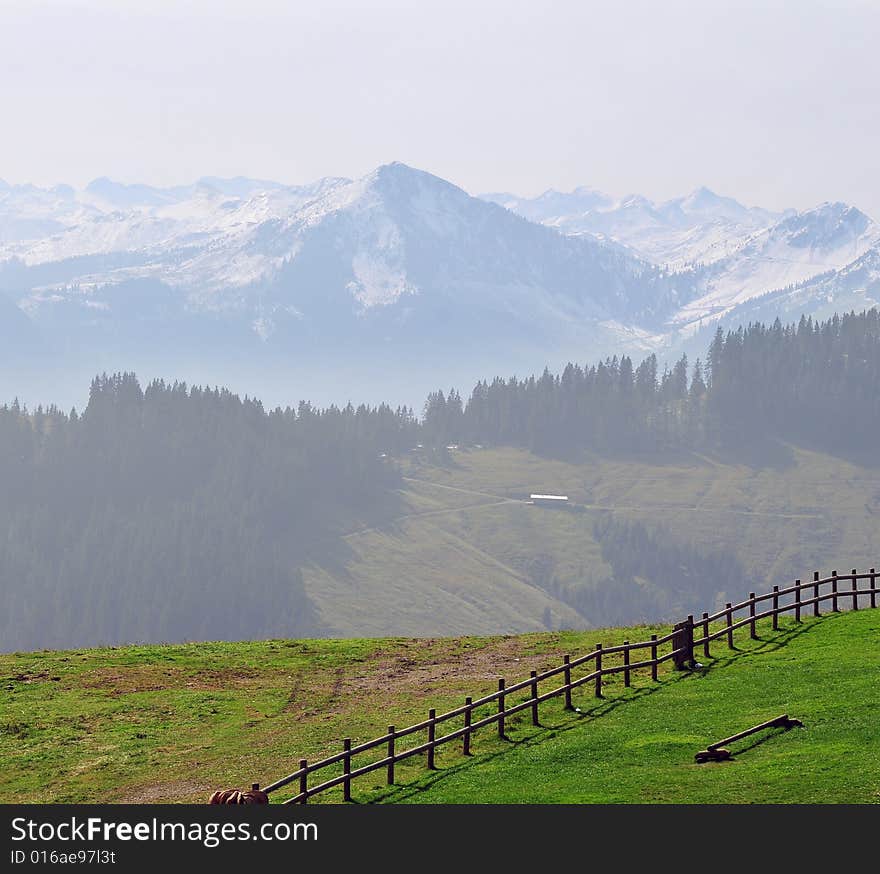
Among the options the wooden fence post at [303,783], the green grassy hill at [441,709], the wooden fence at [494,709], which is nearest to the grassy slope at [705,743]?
the green grassy hill at [441,709]

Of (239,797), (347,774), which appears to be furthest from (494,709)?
(239,797)

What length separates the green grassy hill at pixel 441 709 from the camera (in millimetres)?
36969

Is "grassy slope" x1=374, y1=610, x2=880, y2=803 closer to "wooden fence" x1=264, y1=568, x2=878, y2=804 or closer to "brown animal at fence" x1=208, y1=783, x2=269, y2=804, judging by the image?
"wooden fence" x1=264, y1=568, x2=878, y2=804

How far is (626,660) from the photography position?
1921 inches

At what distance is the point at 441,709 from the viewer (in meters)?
48.9

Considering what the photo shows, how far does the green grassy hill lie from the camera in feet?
121

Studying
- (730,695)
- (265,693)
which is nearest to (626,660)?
(730,695)

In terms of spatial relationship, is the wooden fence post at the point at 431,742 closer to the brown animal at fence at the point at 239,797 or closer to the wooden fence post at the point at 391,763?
the wooden fence post at the point at 391,763

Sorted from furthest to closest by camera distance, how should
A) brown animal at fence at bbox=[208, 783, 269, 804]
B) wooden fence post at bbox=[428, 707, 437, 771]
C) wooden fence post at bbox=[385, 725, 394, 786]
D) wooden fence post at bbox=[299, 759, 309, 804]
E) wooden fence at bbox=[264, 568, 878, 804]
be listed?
wooden fence post at bbox=[428, 707, 437, 771] < wooden fence post at bbox=[385, 725, 394, 786] < wooden fence at bbox=[264, 568, 878, 804] < wooden fence post at bbox=[299, 759, 309, 804] < brown animal at fence at bbox=[208, 783, 269, 804]

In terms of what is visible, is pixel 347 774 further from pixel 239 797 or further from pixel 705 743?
pixel 705 743

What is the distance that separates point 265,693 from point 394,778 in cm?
1623

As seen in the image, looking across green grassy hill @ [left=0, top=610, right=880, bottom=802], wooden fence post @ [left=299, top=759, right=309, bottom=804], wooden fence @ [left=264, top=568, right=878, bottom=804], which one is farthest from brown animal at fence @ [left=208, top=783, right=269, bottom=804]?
green grassy hill @ [left=0, top=610, right=880, bottom=802]
